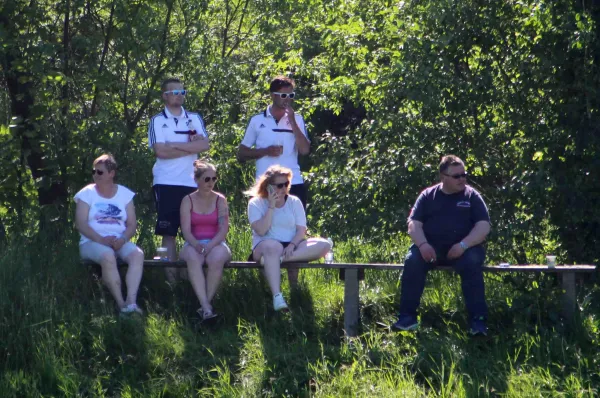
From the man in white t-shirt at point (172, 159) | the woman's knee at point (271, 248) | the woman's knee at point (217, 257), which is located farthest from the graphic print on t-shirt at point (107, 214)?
the woman's knee at point (271, 248)

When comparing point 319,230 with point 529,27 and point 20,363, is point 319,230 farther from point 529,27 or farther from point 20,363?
point 20,363

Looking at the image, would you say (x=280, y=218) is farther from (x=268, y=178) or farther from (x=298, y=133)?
(x=298, y=133)

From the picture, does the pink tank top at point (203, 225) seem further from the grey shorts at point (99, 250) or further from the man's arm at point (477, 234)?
the man's arm at point (477, 234)

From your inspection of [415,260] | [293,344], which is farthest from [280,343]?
[415,260]

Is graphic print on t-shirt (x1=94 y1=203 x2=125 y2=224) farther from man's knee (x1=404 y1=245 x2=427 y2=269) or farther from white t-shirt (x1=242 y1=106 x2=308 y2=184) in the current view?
man's knee (x1=404 y1=245 x2=427 y2=269)

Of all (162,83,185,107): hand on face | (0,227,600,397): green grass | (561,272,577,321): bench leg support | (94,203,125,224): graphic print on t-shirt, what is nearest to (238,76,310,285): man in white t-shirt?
(162,83,185,107): hand on face

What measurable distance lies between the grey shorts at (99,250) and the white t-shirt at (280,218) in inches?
38.1

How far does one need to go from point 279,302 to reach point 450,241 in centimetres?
136

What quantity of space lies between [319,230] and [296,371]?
3.03 metres

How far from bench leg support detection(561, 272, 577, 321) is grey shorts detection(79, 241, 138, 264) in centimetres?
329

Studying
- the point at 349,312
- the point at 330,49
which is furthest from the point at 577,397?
the point at 330,49

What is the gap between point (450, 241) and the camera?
7.19 m

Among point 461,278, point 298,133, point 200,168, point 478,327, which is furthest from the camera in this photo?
point 298,133

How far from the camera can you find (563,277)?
720 centimetres
